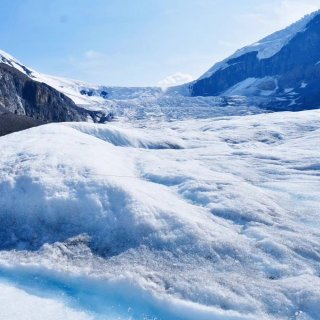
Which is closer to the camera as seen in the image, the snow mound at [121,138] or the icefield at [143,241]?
the icefield at [143,241]

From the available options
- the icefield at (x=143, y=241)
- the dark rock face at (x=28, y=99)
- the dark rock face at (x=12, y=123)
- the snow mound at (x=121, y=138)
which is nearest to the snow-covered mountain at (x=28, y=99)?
the dark rock face at (x=28, y=99)

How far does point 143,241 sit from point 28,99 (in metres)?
68.1

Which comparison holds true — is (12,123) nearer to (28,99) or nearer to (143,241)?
(143,241)

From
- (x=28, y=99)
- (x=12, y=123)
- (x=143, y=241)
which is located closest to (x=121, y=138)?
(x=12, y=123)

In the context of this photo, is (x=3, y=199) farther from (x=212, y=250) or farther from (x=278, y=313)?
(x=278, y=313)

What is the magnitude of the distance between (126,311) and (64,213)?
492 cm

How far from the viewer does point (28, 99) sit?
76.3 metres

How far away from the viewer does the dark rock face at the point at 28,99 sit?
233 feet

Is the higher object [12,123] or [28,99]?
[28,99]

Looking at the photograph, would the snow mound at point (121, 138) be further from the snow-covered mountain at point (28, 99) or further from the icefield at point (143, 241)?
the snow-covered mountain at point (28, 99)

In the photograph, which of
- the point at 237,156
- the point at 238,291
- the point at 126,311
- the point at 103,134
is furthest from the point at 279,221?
the point at 103,134

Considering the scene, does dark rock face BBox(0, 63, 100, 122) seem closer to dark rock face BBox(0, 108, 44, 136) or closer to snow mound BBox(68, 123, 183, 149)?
dark rock face BBox(0, 108, 44, 136)

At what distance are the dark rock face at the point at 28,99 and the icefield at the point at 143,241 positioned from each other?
53351 millimetres

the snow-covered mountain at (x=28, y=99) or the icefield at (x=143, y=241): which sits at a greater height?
the snow-covered mountain at (x=28, y=99)
